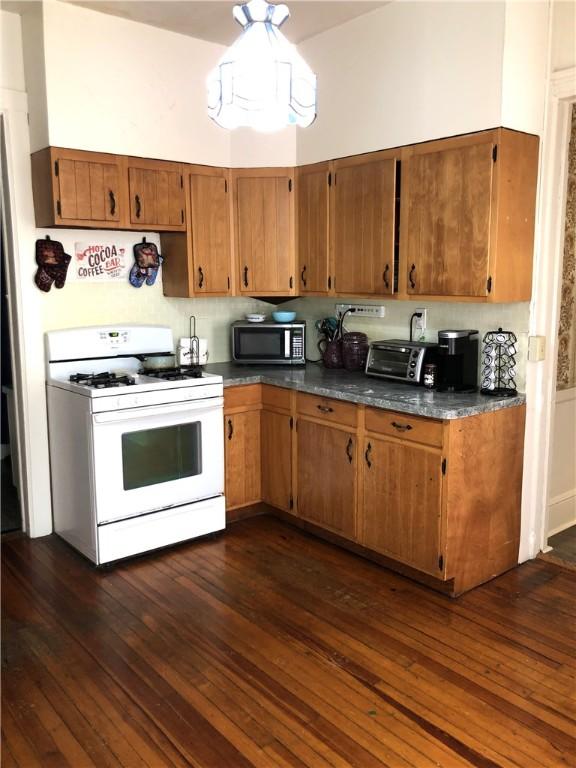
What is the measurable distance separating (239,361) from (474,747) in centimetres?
274

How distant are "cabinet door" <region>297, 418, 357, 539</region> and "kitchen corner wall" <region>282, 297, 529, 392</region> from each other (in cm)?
80

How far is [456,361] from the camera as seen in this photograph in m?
3.28

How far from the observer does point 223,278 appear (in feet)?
13.5

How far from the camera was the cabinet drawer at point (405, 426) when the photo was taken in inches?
117

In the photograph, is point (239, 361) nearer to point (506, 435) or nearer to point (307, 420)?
point (307, 420)

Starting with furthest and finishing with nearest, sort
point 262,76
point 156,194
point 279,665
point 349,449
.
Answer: point 156,194
point 349,449
point 279,665
point 262,76

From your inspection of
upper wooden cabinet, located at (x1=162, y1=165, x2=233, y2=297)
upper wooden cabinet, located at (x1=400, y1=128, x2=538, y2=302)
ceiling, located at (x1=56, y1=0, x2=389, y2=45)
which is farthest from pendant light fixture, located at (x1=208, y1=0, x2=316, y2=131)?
upper wooden cabinet, located at (x1=162, y1=165, x2=233, y2=297)

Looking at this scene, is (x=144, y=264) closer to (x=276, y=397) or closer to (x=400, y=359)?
(x=276, y=397)

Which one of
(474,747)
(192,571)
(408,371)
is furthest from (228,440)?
(474,747)

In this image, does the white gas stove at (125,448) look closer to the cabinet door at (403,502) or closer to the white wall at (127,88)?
the cabinet door at (403,502)

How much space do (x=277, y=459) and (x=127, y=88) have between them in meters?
2.30

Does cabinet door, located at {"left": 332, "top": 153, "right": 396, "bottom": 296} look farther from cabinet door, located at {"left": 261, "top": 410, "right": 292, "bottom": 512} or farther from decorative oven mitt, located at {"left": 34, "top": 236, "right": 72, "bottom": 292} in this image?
decorative oven mitt, located at {"left": 34, "top": 236, "right": 72, "bottom": 292}

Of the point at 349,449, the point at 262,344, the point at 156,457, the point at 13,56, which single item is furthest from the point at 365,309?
the point at 13,56

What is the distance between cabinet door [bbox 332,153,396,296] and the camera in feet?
11.5
